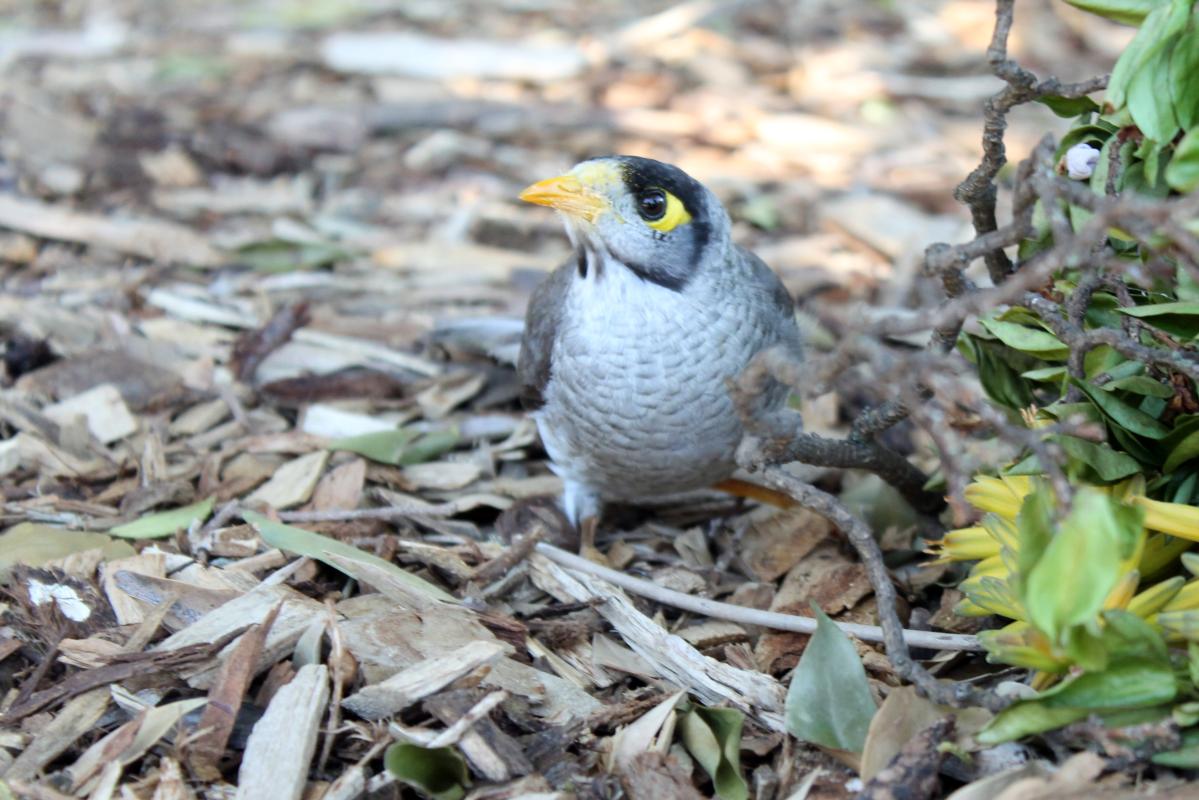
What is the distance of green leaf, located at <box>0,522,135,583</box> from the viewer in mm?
3244

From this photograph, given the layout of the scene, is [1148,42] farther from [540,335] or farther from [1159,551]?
[540,335]

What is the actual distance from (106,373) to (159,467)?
2.29ft

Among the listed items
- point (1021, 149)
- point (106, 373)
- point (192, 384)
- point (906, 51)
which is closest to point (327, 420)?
point (192, 384)

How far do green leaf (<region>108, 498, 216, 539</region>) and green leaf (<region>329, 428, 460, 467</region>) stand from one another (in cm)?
52

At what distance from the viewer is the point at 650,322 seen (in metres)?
3.44

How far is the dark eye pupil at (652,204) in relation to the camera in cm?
344

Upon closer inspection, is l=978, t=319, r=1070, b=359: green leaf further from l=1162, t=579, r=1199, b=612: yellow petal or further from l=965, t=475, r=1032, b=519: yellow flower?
l=1162, t=579, r=1199, b=612: yellow petal

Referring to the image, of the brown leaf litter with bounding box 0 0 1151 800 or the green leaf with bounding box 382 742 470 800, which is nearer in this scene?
the green leaf with bounding box 382 742 470 800

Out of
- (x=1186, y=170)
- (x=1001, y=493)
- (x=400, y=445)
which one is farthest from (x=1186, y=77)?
(x=400, y=445)

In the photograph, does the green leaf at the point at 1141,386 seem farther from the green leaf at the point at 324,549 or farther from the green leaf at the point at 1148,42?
the green leaf at the point at 324,549

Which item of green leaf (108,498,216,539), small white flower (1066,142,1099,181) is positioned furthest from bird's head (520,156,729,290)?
green leaf (108,498,216,539)

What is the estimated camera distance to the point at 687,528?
4098mm

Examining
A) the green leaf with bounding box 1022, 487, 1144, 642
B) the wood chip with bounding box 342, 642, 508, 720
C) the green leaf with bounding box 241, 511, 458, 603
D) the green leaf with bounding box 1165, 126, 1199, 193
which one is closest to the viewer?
the green leaf with bounding box 1022, 487, 1144, 642

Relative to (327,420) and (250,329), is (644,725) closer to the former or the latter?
(327,420)
